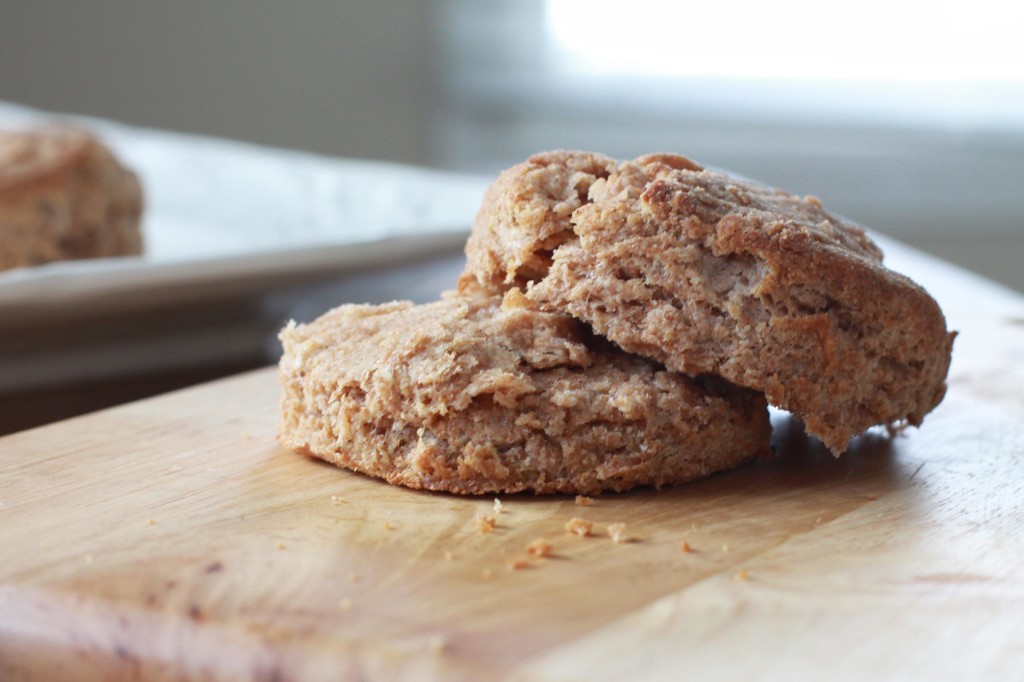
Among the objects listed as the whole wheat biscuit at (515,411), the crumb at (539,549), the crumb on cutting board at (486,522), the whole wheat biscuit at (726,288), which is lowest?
the crumb on cutting board at (486,522)

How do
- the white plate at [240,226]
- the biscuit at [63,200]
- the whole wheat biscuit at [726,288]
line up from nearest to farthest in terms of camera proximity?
1. the whole wheat biscuit at [726,288]
2. the white plate at [240,226]
3. the biscuit at [63,200]

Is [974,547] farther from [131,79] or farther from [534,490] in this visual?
[131,79]

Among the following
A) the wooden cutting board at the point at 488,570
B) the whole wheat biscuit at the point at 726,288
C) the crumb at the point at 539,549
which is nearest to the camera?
the wooden cutting board at the point at 488,570

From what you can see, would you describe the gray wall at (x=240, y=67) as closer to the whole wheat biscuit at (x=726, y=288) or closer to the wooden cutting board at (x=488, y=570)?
the wooden cutting board at (x=488, y=570)

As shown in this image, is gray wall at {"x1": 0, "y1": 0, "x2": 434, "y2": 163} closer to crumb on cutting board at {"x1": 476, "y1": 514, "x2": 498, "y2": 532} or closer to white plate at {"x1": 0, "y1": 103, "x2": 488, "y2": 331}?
white plate at {"x1": 0, "y1": 103, "x2": 488, "y2": 331}

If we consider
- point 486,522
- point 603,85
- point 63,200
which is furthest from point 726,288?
point 603,85

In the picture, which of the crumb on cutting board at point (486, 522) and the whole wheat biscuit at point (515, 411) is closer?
the crumb on cutting board at point (486, 522)

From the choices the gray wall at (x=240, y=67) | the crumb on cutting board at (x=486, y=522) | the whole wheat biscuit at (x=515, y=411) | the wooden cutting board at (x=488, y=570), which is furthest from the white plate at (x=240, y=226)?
the gray wall at (x=240, y=67)
